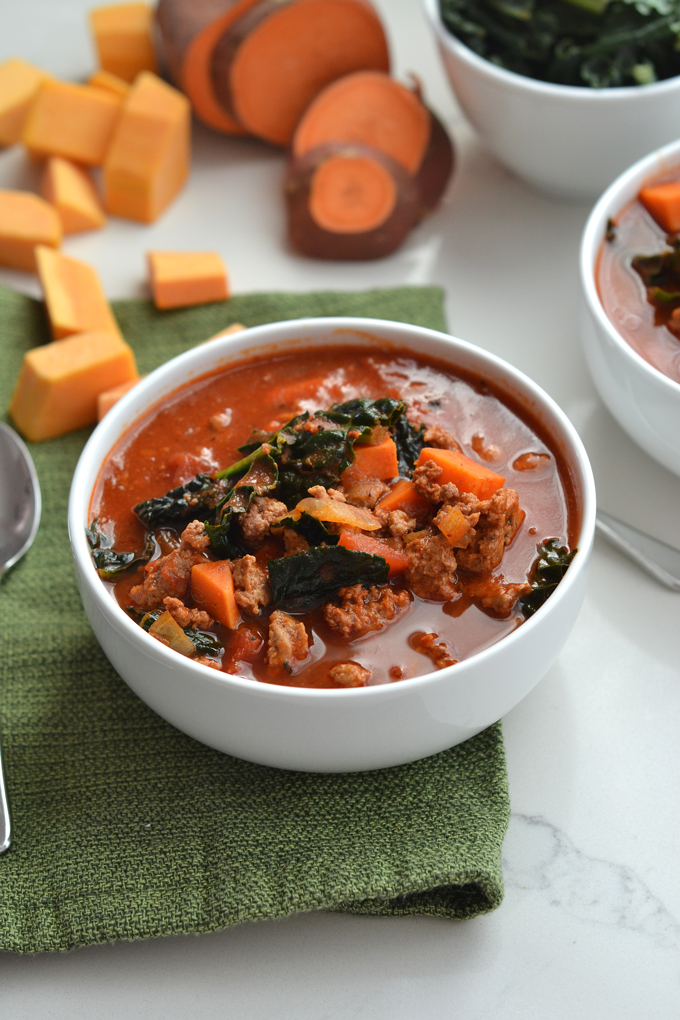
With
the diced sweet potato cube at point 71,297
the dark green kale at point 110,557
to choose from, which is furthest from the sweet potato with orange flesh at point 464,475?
the diced sweet potato cube at point 71,297

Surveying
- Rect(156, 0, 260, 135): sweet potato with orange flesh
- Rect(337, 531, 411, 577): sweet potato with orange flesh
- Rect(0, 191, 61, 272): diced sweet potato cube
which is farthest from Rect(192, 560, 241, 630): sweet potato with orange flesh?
Rect(156, 0, 260, 135): sweet potato with orange flesh

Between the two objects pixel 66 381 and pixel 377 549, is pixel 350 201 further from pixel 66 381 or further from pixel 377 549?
pixel 377 549

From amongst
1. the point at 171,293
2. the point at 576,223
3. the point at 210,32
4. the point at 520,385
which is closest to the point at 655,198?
the point at 576,223

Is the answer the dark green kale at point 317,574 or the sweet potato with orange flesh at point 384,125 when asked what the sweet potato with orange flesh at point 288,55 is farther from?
the dark green kale at point 317,574

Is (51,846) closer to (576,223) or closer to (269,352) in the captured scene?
(269,352)

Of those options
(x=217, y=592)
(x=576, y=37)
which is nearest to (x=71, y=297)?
(x=217, y=592)

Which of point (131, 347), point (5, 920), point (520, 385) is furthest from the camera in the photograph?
point (131, 347)

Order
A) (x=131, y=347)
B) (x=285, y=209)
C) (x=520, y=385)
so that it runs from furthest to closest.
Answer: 1. (x=285, y=209)
2. (x=131, y=347)
3. (x=520, y=385)

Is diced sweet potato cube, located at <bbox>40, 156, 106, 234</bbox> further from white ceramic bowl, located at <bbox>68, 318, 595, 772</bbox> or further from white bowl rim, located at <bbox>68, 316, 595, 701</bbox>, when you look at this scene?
white ceramic bowl, located at <bbox>68, 318, 595, 772</bbox>
